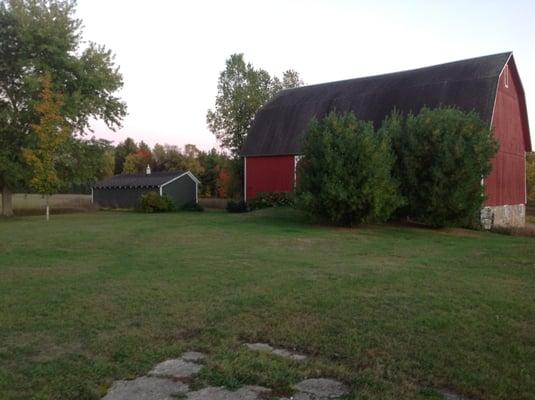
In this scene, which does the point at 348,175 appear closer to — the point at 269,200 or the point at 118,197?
the point at 269,200

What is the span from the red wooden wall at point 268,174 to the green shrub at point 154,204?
5422 millimetres

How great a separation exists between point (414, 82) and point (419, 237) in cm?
1357

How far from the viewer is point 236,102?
42.8 metres

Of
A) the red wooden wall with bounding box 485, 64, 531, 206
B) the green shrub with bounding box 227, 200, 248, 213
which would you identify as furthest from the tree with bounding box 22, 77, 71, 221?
the red wooden wall with bounding box 485, 64, 531, 206

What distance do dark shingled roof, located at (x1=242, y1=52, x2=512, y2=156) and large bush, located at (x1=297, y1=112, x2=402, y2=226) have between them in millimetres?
8053

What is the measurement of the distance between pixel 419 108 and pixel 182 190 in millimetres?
20244

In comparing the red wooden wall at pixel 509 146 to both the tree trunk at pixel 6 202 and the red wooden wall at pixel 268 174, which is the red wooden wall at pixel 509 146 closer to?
the red wooden wall at pixel 268 174

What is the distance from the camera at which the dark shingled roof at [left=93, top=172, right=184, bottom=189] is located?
38.6m

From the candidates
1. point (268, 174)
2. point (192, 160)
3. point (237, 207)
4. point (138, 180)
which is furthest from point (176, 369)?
point (192, 160)

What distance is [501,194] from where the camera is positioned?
84.3 feet

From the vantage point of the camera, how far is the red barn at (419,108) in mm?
24062

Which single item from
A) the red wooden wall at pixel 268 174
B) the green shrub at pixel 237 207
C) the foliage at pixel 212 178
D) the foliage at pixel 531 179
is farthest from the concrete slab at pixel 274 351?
the foliage at pixel 531 179

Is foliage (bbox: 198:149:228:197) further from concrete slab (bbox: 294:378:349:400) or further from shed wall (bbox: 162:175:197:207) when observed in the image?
concrete slab (bbox: 294:378:349:400)

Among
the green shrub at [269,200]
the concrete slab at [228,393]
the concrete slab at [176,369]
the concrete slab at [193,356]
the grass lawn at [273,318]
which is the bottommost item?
the concrete slab at [228,393]
